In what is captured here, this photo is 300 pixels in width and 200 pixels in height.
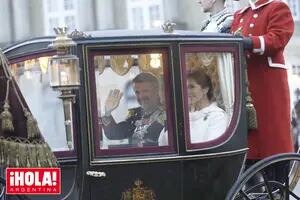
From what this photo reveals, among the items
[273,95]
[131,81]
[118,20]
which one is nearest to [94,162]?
[131,81]

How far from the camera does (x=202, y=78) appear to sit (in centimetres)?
398

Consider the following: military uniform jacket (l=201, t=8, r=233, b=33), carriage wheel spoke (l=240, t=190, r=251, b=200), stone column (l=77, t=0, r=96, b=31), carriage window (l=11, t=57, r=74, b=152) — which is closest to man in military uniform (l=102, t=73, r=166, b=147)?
carriage window (l=11, t=57, r=74, b=152)

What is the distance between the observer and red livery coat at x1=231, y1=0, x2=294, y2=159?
4.31m

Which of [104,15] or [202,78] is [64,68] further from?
[104,15]

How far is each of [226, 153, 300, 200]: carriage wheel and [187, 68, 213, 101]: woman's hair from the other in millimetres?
477

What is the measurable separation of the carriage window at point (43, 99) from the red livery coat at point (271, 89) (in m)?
1.16

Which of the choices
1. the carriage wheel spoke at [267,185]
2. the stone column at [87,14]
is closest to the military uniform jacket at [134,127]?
the carriage wheel spoke at [267,185]

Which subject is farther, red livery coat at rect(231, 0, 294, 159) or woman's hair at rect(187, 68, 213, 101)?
red livery coat at rect(231, 0, 294, 159)

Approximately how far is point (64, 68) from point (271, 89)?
141 cm

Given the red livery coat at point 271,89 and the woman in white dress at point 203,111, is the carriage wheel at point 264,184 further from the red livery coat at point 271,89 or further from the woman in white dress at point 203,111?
the woman in white dress at point 203,111

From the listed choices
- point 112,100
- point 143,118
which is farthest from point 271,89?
point 112,100

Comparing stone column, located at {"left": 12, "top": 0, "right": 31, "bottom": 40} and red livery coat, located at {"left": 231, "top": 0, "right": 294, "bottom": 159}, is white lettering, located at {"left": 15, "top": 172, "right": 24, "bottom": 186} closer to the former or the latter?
red livery coat, located at {"left": 231, "top": 0, "right": 294, "bottom": 159}

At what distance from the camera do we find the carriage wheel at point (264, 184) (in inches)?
150

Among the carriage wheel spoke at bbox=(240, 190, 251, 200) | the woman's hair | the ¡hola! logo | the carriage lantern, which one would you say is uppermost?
the carriage lantern
